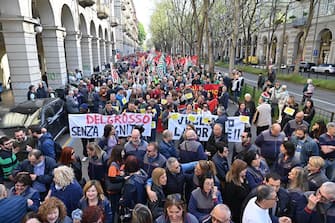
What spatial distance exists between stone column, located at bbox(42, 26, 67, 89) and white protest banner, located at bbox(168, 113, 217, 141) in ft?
38.7

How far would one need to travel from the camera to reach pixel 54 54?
54.8 ft

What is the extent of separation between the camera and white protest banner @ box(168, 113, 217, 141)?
738 centimetres

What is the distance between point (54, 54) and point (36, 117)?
1011 centimetres

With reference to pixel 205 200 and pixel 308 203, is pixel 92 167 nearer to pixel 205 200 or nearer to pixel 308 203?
pixel 205 200

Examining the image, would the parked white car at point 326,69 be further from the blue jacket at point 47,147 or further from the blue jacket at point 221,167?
the blue jacket at point 47,147

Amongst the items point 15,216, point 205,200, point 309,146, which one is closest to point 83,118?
point 15,216

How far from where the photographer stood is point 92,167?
15.7ft

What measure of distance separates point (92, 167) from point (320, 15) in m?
43.3

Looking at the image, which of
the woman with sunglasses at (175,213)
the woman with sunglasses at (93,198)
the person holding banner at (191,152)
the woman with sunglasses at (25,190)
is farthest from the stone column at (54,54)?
the woman with sunglasses at (175,213)

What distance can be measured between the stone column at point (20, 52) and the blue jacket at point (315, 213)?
1279 centimetres

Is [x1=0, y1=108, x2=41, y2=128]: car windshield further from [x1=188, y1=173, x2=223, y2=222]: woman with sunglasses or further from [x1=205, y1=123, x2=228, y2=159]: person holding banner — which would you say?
[x1=188, y1=173, x2=223, y2=222]: woman with sunglasses

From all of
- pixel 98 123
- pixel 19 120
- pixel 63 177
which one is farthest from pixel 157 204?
pixel 19 120

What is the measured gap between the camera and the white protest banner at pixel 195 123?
7.38m

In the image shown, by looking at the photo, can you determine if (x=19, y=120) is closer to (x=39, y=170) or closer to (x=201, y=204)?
(x=39, y=170)
